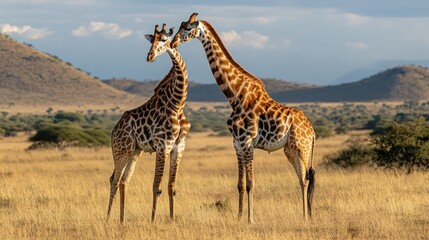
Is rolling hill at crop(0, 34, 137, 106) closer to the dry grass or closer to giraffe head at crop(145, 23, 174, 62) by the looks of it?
the dry grass

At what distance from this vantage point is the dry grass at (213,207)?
475 inches

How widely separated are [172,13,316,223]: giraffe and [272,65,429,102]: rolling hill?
127767 millimetres

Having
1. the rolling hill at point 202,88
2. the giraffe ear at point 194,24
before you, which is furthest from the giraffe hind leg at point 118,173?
the rolling hill at point 202,88

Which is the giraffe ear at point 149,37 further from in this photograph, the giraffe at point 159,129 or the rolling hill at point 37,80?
the rolling hill at point 37,80

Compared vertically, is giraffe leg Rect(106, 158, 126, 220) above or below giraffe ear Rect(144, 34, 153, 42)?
below

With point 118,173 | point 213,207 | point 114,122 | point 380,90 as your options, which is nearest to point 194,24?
point 118,173

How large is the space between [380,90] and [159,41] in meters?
136

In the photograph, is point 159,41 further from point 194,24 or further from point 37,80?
point 37,80

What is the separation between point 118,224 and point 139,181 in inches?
296

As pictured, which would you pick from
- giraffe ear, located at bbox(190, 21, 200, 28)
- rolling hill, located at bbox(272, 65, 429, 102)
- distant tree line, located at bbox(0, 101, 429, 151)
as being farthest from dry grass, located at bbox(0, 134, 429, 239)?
rolling hill, located at bbox(272, 65, 429, 102)

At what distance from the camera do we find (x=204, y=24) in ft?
44.7

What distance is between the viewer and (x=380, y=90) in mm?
146250

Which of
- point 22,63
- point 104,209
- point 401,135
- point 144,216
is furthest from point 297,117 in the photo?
point 22,63

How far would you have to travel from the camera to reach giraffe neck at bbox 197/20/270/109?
44.3ft
